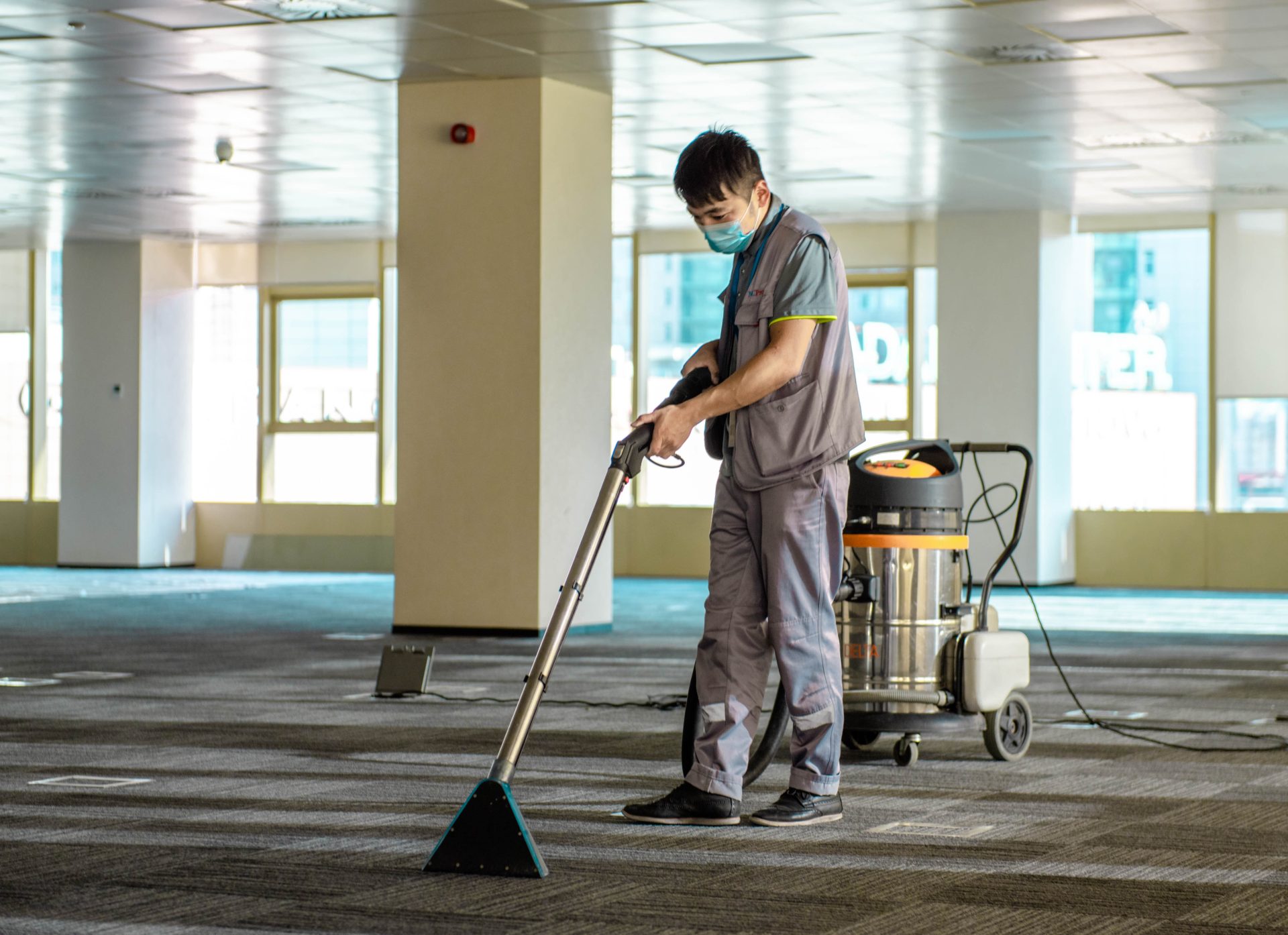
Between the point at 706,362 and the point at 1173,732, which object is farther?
the point at 1173,732

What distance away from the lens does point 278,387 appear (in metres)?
17.9

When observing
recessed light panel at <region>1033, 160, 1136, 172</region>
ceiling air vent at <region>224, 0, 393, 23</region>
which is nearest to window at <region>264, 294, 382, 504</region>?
recessed light panel at <region>1033, 160, 1136, 172</region>

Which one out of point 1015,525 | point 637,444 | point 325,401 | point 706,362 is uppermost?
point 325,401

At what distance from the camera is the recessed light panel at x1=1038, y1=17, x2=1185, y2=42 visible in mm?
8406

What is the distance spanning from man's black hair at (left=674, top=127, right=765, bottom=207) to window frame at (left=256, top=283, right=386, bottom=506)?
13.9 meters

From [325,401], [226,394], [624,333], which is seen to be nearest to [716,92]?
[624,333]

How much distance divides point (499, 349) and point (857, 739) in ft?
16.8

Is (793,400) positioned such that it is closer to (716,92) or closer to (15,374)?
(716,92)

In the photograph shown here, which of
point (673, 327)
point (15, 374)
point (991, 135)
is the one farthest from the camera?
point (15, 374)

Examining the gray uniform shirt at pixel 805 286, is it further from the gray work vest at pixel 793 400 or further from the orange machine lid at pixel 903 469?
the orange machine lid at pixel 903 469

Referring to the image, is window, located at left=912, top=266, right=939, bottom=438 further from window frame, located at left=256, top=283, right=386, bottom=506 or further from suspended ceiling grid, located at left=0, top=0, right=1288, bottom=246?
window frame, located at left=256, top=283, right=386, bottom=506

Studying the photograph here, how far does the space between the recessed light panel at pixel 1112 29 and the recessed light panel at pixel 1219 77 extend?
0.95 m

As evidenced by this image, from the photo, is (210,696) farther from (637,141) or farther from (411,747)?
(637,141)

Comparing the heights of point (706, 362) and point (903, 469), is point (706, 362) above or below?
above
